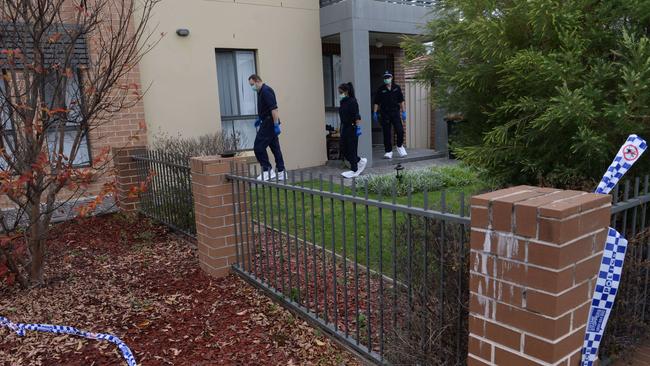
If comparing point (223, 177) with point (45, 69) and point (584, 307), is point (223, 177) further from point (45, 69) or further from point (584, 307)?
point (584, 307)

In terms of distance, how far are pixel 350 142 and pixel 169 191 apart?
13.8ft

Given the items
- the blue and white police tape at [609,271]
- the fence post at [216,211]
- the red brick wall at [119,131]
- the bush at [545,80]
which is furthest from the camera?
the red brick wall at [119,131]

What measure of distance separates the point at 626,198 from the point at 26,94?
4.28 meters

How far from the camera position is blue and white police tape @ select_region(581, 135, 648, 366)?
7.20 ft

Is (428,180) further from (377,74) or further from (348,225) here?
(377,74)

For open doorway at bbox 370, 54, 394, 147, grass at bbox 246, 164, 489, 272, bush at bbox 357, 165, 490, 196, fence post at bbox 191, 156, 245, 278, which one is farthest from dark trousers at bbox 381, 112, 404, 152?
fence post at bbox 191, 156, 245, 278

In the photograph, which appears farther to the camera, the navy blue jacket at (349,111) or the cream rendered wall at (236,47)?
the cream rendered wall at (236,47)

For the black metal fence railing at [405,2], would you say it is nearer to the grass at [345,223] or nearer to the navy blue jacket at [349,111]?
the navy blue jacket at [349,111]

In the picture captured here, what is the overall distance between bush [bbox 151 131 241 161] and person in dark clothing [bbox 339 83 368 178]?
213 cm

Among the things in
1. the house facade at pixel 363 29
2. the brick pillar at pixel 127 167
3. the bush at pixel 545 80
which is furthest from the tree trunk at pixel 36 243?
the house facade at pixel 363 29

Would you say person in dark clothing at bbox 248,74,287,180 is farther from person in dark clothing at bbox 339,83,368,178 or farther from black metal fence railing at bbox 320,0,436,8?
black metal fence railing at bbox 320,0,436,8

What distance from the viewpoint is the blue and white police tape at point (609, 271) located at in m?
2.19

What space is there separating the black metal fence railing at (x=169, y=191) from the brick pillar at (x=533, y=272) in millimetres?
3782

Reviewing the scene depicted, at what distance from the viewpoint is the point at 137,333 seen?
346cm
